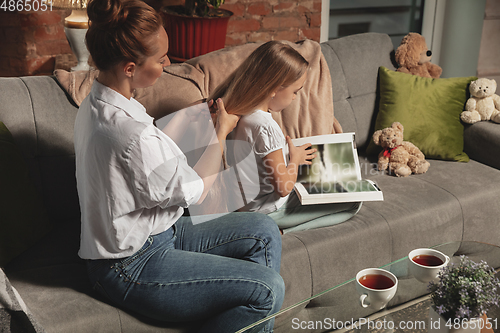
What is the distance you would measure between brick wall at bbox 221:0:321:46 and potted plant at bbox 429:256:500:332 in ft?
7.21

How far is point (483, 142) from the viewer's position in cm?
204

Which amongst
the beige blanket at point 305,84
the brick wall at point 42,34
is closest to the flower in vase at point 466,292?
the beige blanket at point 305,84

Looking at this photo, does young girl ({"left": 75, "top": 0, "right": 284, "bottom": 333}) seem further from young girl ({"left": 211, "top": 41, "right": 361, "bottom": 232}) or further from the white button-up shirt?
young girl ({"left": 211, "top": 41, "right": 361, "bottom": 232})

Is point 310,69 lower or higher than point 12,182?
higher

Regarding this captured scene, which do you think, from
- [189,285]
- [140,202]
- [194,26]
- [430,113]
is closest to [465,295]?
[189,285]

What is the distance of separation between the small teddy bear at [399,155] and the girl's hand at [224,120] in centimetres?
84

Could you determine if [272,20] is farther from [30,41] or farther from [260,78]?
[260,78]

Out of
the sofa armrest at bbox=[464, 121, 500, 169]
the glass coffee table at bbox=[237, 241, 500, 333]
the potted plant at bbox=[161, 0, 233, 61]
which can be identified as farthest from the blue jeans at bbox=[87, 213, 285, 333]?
the potted plant at bbox=[161, 0, 233, 61]

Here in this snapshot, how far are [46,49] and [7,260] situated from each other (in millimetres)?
1503

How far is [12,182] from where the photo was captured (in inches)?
50.7

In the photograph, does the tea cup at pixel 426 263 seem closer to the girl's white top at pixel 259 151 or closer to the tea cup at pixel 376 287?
the tea cup at pixel 376 287

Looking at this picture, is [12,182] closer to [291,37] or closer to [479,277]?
[479,277]

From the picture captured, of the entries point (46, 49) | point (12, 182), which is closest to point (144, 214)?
point (12, 182)

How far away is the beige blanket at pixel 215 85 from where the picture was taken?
157 cm
